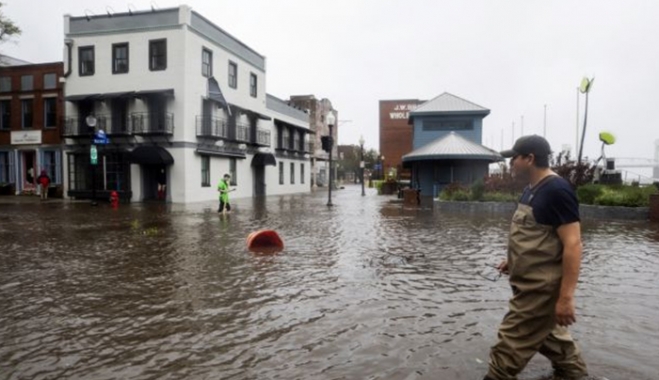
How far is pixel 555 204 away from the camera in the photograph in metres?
2.75

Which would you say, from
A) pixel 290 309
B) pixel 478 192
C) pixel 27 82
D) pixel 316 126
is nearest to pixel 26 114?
pixel 27 82

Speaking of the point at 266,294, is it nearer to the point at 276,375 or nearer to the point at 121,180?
the point at 276,375

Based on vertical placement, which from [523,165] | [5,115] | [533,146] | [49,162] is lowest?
[523,165]

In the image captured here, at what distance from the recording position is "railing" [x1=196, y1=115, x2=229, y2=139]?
2482 cm

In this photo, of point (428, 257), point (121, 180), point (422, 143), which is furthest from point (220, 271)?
point (422, 143)

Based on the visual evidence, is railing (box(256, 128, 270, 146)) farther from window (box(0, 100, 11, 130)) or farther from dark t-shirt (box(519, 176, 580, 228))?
dark t-shirt (box(519, 176, 580, 228))

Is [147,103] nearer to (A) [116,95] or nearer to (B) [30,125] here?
(A) [116,95]

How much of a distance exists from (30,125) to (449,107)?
87.6 ft

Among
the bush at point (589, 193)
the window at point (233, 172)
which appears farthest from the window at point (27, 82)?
the bush at point (589, 193)

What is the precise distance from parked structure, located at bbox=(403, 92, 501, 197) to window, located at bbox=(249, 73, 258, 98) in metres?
11.2

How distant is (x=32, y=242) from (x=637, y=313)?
35.2ft

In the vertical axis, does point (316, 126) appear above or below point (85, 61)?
above

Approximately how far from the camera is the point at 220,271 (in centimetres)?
671

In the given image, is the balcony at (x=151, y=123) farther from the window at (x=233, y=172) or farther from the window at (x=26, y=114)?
the window at (x=26, y=114)
